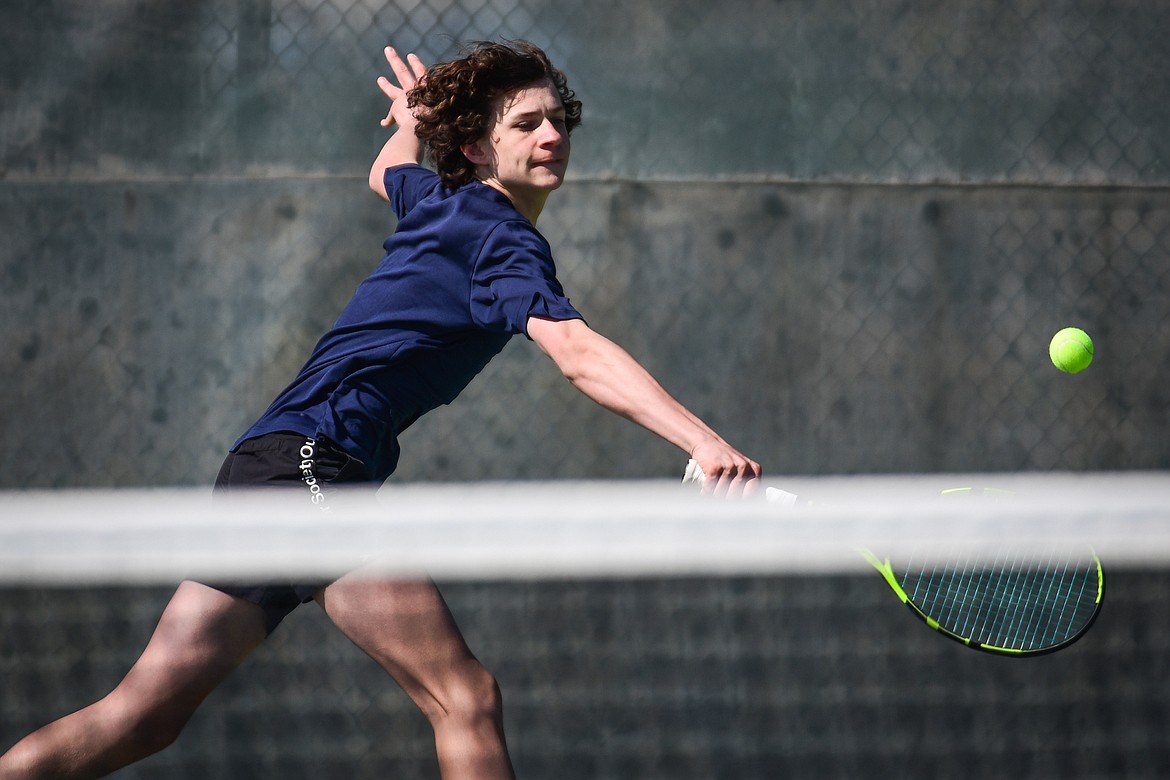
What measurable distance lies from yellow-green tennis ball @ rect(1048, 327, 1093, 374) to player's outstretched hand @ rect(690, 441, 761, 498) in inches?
73.5

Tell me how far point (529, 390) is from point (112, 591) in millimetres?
1191

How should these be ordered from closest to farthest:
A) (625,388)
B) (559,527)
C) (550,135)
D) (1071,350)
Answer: (625,388) < (550,135) < (559,527) < (1071,350)

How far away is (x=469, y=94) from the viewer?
185cm

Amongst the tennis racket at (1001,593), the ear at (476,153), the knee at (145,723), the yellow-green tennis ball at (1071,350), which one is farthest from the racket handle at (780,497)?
the yellow-green tennis ball at (1071,350)

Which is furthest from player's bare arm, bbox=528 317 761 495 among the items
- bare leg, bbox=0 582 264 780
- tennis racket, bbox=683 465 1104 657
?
tennis racket, bbox=683 465 1104 657

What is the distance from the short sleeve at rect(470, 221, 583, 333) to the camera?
1.54 metres

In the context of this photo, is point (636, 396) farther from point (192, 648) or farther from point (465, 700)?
point (192, 648)

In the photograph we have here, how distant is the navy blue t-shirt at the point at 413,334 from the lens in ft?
5.41

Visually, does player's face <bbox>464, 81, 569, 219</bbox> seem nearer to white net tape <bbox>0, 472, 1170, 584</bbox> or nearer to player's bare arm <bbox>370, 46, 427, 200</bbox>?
player's bare arm <bbox>370, 46, 427, 200</bbox>

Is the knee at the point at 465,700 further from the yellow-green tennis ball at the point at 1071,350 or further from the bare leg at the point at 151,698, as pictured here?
the yellow-green tennis ball at the point at 1071,350

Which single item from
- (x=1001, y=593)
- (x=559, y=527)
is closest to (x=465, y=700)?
(x=559, y=527)

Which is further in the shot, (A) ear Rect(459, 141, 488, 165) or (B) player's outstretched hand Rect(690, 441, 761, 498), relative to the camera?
(A) ear Rect(459, 141, 488, 165)

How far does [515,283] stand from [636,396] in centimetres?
25

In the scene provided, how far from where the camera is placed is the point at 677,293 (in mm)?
3131
